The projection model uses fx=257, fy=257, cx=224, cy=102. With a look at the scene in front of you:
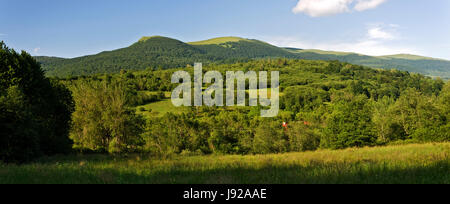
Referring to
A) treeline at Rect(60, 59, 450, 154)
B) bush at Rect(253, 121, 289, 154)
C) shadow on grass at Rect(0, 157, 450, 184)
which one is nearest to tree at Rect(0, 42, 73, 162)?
treeline at Rect(60, 59, 450, 154)

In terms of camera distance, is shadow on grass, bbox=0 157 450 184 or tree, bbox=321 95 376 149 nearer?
shadow on grass, bbox=0 157 450 184

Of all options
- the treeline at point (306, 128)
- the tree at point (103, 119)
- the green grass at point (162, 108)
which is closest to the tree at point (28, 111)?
the tree at point (103, 119)

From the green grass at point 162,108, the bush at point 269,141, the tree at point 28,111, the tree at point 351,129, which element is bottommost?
the bush at point 269,141

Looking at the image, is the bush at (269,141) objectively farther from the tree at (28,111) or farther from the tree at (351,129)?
the tree at (28,111)

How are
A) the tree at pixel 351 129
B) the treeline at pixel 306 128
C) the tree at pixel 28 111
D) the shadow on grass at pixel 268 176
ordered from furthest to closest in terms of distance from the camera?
the treeline at pixel 306 128 → the tree at pixel 351 129 → the tree at pixel 28 111 → the shadow on grass at pixel 268 176

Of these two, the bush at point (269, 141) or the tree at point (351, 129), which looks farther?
the bush at point (269, 141)

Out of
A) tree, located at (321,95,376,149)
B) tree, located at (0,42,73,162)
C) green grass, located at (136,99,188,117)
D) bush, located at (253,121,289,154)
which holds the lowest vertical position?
bush, located at (253,121,289,154)

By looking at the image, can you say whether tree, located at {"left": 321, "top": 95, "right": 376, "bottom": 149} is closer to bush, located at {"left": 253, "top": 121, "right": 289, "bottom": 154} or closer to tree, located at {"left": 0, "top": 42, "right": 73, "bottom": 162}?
bush, located at {"left": 253, "top": 121, "right": 289, "bottom": 154}

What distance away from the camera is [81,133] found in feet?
110

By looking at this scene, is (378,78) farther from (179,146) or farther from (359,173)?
(359,173)

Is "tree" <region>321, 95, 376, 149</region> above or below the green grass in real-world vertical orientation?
above

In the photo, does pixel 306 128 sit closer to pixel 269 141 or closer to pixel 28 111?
pixel 269 141
